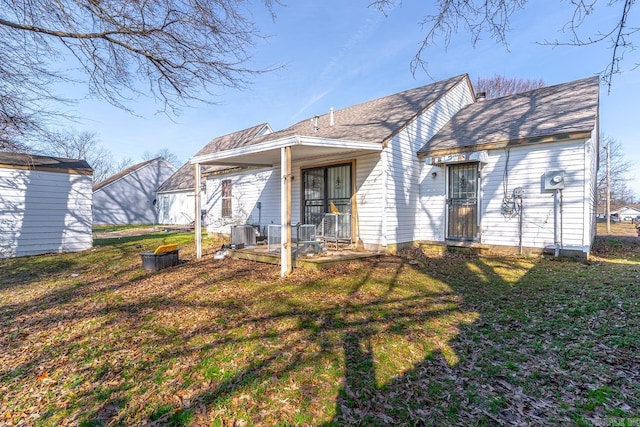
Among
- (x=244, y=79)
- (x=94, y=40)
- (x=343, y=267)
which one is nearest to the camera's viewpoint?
(x=94, y=40)

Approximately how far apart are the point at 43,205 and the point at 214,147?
10.6m

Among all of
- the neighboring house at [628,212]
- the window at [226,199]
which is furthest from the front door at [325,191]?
the neighboring house at [628,212]

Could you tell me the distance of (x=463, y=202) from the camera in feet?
30.7

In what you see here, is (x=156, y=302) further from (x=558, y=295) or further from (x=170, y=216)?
(x=170, y=216)

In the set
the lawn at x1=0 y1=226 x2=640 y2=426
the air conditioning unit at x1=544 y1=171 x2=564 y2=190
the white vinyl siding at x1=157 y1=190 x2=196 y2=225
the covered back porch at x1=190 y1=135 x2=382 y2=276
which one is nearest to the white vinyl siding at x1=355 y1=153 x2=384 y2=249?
the covered back porch at x1=190 y1=135 x2=382 y2=276

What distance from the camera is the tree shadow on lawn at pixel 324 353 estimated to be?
2.66m

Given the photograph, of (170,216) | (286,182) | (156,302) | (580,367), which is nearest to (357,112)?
(286,182)

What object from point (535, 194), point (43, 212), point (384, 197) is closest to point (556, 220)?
point (535, 194)

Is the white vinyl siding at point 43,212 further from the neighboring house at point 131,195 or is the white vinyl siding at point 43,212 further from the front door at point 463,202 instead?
the neighboring house at point 131,195

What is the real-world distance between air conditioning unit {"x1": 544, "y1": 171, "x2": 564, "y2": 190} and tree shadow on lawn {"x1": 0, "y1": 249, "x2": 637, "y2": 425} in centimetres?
267

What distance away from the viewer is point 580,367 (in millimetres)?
3172

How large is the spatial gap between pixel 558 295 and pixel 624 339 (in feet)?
5.37

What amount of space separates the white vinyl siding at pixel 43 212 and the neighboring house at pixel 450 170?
5.58 metres

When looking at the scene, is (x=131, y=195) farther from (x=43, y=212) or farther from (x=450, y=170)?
(x=450, y=170)
